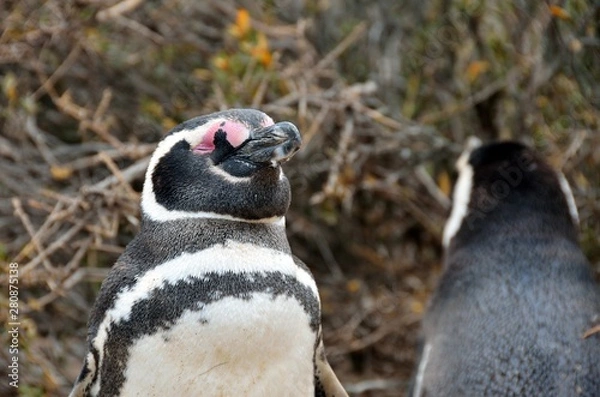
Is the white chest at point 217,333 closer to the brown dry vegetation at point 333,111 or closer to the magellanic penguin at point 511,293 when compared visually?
the magellanic penguin at point 511,293

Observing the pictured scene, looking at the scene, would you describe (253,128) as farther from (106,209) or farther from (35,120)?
(35,120)

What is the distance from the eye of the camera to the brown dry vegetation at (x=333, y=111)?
10.6 feet

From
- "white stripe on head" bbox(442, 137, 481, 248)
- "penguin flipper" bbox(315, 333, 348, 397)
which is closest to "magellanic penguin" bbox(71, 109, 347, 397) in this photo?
"penguin flipper" bbox(315, 333, 348, 397)

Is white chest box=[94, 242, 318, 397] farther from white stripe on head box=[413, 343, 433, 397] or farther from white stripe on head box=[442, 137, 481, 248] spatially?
white stripe on head box=[442, 137, 481, 248]

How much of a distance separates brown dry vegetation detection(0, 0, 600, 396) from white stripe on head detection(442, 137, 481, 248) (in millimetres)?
175

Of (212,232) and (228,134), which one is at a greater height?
(228,134)

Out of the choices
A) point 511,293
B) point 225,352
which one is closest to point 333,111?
point 511,293

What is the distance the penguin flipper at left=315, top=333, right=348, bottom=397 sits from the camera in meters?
2.14

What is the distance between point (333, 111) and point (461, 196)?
568 millimetres

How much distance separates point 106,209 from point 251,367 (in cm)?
100

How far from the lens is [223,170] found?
195 cm

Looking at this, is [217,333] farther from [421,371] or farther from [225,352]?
[421,371]

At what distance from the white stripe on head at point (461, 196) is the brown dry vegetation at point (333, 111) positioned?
0.17 metres

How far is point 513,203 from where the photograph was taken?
3127mm
